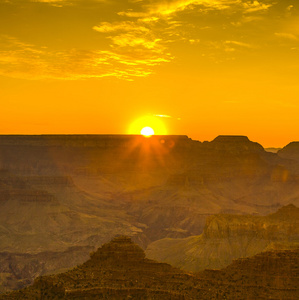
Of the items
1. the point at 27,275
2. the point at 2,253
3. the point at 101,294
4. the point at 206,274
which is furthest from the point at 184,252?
the point at 101,294

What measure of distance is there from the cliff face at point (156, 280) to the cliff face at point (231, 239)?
64152mm

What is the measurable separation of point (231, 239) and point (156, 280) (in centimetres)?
8222

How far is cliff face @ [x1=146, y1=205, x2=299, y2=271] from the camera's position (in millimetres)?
133625

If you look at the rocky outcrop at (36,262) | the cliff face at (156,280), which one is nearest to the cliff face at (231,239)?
the rocky outcrop at (36,262)

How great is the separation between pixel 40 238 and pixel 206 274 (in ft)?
441

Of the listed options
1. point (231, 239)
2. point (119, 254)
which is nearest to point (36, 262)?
point (231, 239)

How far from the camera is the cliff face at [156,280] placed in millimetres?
59031

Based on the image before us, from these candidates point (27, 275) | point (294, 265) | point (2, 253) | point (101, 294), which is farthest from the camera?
point (2, 253)

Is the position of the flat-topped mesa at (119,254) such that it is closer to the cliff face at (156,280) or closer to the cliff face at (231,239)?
the cliff face at (156,280)

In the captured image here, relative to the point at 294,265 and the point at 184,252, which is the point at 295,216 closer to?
the point at 184,252

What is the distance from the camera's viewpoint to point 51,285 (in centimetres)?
5975

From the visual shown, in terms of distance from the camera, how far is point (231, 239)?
143125 mm

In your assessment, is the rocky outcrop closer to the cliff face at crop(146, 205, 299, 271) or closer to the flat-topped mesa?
the cliff face at crop(146, 205, 299, 271)

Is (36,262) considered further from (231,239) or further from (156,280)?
(156,280)
